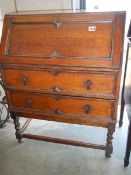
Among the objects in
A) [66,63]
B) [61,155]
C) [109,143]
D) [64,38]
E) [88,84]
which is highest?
[64,38]

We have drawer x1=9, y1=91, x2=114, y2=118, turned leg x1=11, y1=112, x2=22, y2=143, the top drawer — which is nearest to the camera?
the top drawer

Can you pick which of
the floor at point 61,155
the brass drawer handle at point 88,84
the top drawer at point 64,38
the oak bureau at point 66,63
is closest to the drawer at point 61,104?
the oak bureau at point 66,63

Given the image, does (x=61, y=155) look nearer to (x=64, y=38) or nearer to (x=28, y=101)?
(x=28, y=101)

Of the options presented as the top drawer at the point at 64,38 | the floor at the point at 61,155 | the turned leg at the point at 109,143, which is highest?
the top drawer at the point at 64,38

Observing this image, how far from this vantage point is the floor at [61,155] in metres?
1.84

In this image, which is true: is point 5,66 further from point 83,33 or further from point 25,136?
point 25,136

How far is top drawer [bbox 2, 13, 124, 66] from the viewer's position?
143 cm

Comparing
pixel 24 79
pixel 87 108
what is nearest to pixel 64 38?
pixel 24 79

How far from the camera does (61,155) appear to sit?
2.00 metres

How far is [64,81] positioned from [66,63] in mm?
157

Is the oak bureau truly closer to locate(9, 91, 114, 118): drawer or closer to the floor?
locate(9, 91, 114, 118): drawer

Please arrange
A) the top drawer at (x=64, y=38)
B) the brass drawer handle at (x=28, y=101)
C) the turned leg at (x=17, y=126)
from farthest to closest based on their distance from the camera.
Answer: the turned leg at (x=17, y=126), the brass drawer handle at (x=28, y=101), the top drawer at (x=64, y=38)

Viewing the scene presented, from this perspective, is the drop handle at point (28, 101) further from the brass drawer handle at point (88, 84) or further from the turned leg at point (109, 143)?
the turned leg at point (109, 143)

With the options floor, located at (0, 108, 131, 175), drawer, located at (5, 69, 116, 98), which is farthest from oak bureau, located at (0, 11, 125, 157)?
floor, located at (0, 108, 131, 175)
